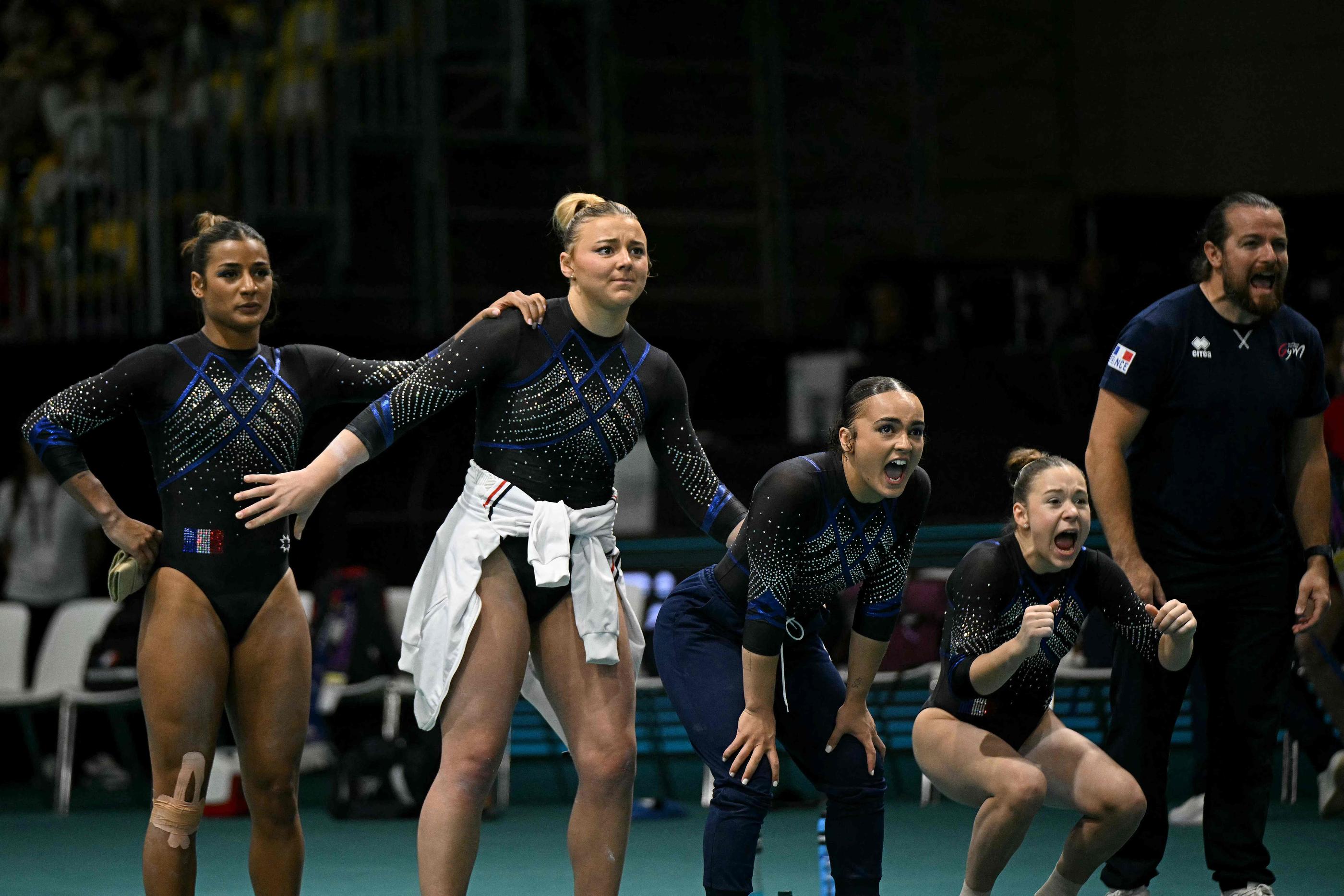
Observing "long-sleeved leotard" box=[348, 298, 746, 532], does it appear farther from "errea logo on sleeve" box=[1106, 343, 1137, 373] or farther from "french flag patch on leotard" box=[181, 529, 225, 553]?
"errea logo on sleeve" box=[1106, 343, 1137, 373]

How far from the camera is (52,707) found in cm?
859

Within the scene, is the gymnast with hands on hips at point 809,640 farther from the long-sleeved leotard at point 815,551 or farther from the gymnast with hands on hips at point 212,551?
the gymnast with hands on hips at point 212,551

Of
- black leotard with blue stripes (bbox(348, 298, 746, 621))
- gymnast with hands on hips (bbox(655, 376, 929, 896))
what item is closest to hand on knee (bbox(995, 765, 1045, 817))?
gymnast with hands on hips (bbox(655, 376, 929, 896))

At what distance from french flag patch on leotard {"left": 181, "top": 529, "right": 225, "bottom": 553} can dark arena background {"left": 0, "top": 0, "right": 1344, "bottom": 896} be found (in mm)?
1931

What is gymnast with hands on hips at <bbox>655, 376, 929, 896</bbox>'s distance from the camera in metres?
3.66

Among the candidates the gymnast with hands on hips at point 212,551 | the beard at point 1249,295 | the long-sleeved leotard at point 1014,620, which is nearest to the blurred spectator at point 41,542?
the gymnast with hands on hips at point 212,551

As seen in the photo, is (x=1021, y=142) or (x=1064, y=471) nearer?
(x=1064, y=471)

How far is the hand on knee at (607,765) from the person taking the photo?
365 centimetres

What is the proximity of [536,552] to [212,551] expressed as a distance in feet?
2.69

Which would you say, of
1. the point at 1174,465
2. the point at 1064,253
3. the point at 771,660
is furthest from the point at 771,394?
the point at 771,660

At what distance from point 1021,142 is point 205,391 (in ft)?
35.5

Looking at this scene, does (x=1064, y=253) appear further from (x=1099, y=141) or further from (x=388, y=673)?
(x=388, y=673)

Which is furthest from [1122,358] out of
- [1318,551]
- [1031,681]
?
[1031,681]

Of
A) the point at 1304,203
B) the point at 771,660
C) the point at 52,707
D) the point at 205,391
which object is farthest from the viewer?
the point at 1304,203
